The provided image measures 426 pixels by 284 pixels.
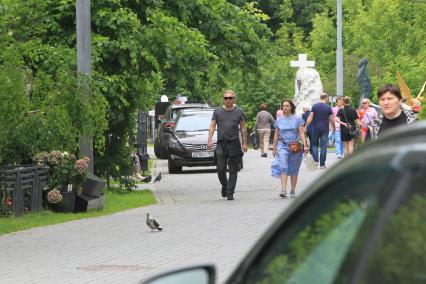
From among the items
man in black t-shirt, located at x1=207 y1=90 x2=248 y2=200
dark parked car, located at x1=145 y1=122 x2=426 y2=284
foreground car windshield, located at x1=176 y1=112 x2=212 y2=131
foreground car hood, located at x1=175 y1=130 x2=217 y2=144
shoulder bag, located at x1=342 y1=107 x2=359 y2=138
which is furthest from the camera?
foreground car windshield, located at x1=176 y1=112 x2=212 y2=131

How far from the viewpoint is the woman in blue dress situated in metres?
19.7

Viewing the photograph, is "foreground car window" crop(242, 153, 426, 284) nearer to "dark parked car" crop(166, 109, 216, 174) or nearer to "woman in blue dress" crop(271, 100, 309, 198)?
"woman in blue dress" crop(271, 100, 309, 198)

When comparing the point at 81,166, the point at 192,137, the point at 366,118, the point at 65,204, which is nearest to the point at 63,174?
the point at 81,166

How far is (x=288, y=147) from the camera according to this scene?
19.6 metres

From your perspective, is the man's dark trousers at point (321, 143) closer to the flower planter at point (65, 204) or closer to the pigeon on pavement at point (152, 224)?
the flower planter at point (65, 204)

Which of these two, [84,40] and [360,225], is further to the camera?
[84,40]

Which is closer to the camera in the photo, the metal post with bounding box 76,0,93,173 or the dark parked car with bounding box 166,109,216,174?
the metal post with bounding box 76,0,93,173

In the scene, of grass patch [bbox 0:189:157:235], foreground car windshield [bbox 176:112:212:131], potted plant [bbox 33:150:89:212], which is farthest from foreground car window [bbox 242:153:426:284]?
foreground car windshield [bbox 176:112:212:131]

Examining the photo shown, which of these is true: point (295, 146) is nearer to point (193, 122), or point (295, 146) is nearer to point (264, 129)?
point (193, 122)

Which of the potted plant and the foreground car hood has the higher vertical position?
the potted plant

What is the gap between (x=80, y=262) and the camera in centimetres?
1168

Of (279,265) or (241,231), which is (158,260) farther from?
(279,265)

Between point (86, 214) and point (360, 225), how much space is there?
15338 mm

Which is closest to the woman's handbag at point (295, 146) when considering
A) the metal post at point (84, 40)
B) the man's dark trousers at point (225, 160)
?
the man's dark trousers at point (225, 160)
